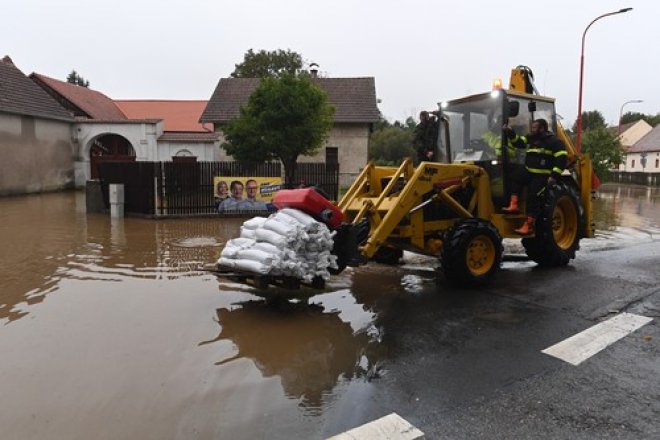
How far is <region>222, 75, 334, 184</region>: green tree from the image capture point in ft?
62.3

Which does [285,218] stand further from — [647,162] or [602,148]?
[647,162]

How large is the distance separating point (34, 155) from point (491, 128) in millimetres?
22565

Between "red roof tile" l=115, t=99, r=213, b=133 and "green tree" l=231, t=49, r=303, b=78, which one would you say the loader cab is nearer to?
"red roof tile" l=115, t=99, r=213, b=133

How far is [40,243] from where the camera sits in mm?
9680

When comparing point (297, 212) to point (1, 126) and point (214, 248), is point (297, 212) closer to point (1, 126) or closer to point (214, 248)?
point (214, 248)

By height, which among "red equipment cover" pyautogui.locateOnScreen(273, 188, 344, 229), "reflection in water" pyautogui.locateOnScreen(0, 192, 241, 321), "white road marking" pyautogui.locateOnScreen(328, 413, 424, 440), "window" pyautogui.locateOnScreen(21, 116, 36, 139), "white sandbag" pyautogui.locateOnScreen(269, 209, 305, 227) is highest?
"window" pyautogui.locateOnScreen(21, 116, 36, 139)

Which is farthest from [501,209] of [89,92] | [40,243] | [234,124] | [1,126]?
[89,92]

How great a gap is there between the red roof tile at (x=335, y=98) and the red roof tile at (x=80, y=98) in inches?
278

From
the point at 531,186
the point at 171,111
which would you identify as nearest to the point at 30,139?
the point at 171,111

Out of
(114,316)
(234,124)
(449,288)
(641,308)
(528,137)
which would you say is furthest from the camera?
(234,124)

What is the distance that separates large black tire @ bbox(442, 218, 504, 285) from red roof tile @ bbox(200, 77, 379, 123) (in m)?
22.1

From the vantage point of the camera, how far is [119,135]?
27.2 metres

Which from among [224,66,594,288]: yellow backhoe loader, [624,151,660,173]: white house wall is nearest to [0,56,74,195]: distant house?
[224,66,594,288]: yellow backhoe loader

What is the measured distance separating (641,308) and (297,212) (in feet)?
13.8
